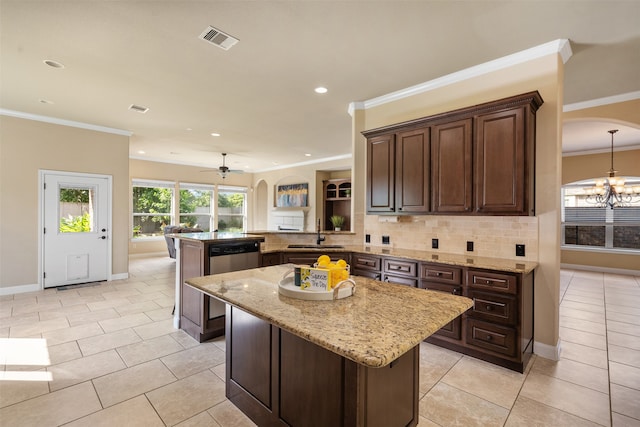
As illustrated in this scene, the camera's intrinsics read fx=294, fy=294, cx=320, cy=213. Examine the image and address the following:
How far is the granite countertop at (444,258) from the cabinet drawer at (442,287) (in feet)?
0.73

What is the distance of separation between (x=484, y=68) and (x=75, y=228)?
6.75 metres

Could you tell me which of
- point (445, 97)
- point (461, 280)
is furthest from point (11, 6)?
point (461, 280)

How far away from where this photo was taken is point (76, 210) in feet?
17.3

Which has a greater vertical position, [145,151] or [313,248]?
[145,151]

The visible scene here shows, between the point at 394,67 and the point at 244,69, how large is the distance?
166 cm

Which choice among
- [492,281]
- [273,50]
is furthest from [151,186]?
[492,281]

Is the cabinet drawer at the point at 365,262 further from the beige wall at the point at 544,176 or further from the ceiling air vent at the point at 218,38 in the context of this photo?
the ceiling air vent at the point at 218,38

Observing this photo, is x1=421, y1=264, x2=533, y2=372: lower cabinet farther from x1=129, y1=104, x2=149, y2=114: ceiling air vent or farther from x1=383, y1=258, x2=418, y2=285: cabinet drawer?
x1=129, y1=104, x2=149, y2=114: ceiling air vent

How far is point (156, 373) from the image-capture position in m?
2.50

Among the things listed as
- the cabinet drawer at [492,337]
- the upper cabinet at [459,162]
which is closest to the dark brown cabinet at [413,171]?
the upper cabinet at [459,162]

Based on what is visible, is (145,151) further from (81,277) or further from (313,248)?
(313,248)

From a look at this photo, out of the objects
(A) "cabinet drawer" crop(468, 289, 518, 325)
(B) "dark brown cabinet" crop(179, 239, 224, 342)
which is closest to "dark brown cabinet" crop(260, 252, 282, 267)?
(B) "dark brown cabinet" crop(179, 239, 224, 342)

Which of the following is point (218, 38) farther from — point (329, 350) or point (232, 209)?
point (232, 209)

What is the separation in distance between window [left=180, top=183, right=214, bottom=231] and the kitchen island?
8.29 m
